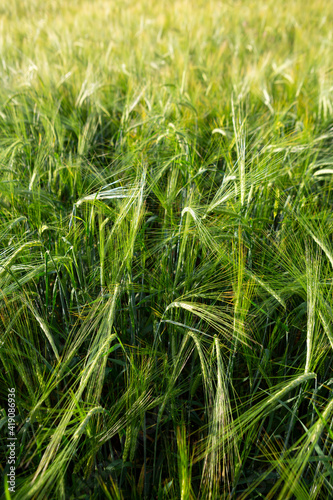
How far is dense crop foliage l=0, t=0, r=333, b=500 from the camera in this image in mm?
625

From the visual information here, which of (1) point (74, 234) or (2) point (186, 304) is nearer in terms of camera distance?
(2) point (186, 304)

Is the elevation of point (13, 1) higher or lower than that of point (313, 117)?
higher

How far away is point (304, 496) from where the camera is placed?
53cm

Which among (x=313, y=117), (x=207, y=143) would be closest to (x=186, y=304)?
(x=207, y=143)

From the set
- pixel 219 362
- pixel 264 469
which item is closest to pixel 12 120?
pixel 219 362

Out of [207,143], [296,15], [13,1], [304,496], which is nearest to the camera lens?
[304,496]

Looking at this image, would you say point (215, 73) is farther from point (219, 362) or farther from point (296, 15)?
point (296, 15)

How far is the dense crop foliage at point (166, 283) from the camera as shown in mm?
625

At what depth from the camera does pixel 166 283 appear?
0.80 m

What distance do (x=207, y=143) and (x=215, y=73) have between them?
29.3 inches

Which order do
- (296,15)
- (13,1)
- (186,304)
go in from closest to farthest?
(186,304) → (296,15) → (13,1)

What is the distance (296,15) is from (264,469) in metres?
3.87

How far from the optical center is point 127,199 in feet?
2.51

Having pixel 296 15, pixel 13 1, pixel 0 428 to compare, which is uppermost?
pixel 13 1
